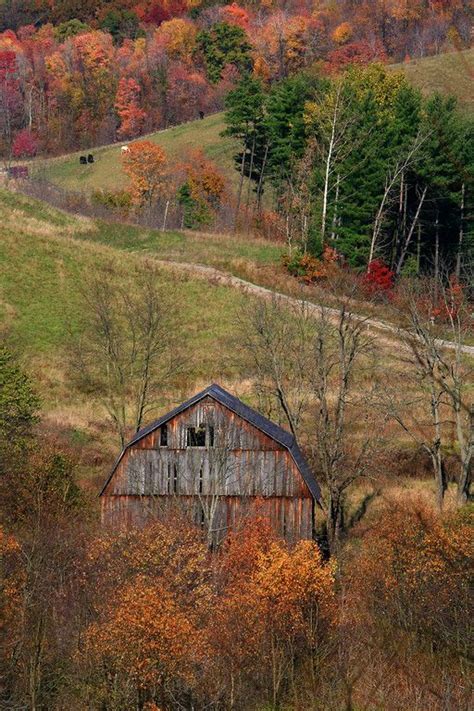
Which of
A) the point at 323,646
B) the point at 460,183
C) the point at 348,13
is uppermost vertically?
the point at 348,13

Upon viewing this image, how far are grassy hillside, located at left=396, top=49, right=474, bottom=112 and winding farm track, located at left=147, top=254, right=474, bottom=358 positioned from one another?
55632mm

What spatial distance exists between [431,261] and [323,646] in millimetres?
55697

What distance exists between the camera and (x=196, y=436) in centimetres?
4466

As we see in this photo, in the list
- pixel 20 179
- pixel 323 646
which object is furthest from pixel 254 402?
pixel 20 179

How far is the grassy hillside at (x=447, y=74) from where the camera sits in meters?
129

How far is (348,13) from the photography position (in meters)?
184

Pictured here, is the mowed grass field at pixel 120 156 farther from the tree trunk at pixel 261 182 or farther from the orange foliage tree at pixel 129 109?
the tree trunk at pixel 261 182

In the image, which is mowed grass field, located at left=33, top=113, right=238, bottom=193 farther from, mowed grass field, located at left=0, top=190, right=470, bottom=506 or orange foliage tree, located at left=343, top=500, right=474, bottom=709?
orange foliage tree, located at left=343, top=500, right=474, bottom=709

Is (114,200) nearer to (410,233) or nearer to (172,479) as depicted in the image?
(410,233)

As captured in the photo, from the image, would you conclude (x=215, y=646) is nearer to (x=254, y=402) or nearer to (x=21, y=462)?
(x=21, y=462)

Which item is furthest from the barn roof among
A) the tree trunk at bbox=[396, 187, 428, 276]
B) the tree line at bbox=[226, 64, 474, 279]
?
the tree trunk at bbox=[396, 187, 428, 276]

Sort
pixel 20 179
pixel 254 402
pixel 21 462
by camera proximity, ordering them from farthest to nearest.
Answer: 1. pixel 20 179
2. pixel 254 402
3. pixel 21 462

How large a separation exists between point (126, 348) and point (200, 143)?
207 ft

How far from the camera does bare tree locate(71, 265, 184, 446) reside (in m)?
57.9
